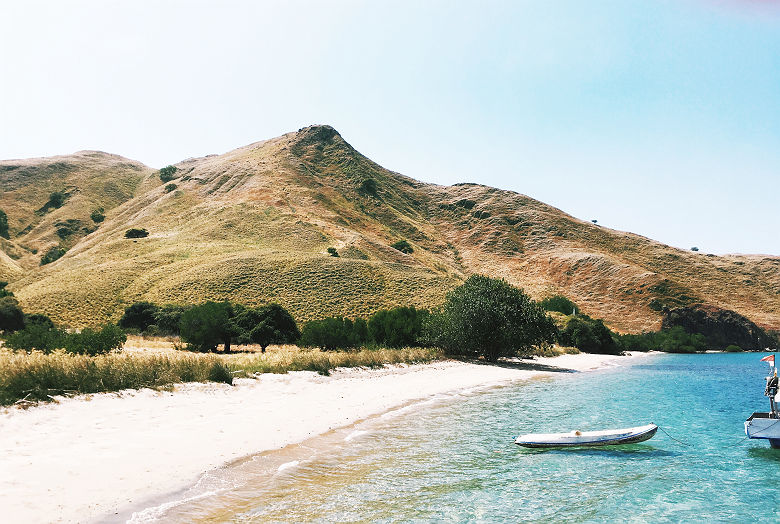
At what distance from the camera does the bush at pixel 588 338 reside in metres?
78.3

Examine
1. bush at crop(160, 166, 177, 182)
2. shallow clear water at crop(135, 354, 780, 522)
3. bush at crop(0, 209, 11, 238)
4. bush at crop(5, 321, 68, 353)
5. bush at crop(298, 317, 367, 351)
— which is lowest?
shallow clear water at crop(135, 354, 780, 522)

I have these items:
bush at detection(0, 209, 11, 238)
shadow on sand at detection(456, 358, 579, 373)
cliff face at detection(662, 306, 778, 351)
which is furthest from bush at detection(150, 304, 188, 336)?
bush at detection(0, 209, 11, 238)

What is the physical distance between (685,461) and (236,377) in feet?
59.3

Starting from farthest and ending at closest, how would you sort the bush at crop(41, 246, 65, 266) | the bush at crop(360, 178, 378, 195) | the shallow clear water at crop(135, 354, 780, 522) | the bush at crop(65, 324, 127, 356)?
1. the bush at crop(360, 178, 378, 195)
2. the bush at crop(41, 246, 65, 266)
3. the bush at crop(65, 324, 127, 356)
4. the shallow clear water at crop(135, 354, 780, 522)

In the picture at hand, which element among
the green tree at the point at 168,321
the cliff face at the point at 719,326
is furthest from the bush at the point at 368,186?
the green tree at the point at 168,321

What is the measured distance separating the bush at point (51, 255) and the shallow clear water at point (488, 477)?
370ft

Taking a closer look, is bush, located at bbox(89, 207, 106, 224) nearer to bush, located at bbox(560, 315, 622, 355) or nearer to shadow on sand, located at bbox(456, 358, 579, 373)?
bush, located at bbox(560, 315, 622, 355)

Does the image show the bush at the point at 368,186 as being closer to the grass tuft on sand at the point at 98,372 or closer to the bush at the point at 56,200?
the bush at the point at 56,200

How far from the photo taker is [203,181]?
425ft

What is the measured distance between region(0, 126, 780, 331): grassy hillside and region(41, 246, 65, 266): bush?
2.99m

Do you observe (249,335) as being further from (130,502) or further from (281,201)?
(281,201)

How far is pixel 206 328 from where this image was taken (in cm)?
3956

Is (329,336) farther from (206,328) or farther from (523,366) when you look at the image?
(523,366)

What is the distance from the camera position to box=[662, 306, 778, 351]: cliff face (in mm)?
105188
